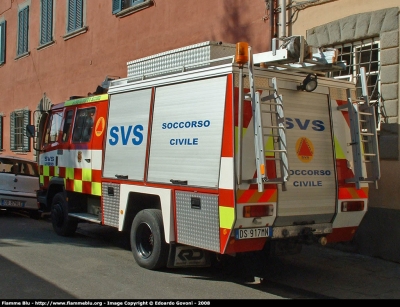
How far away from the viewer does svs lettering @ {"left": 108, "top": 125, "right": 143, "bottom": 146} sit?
732 cm

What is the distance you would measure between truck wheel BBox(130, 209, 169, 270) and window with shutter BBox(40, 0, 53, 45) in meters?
13.1

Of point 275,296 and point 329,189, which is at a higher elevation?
point 329,189

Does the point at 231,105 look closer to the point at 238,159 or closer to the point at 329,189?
the point at 238,159

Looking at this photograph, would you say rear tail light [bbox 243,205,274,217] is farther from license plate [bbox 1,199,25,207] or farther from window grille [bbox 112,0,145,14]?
window grille [bbox 112,0,145,14]

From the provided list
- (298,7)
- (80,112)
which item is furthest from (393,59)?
(80,112)

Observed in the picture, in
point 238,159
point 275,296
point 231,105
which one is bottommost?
point 275,296

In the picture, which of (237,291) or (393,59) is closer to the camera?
(237,291)

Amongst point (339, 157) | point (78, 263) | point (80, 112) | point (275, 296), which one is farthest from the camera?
point (80, 112)

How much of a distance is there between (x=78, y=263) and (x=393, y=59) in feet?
18.5

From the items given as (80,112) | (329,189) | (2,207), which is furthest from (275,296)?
(2,207)

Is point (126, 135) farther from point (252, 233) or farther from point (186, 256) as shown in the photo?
point (252, 233)

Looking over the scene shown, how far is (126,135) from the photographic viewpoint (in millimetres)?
7598

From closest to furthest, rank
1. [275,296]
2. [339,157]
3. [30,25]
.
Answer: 1. [275,296]
2. [339,157]
3. [30,25]

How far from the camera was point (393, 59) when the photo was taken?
8.16 metres
